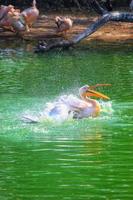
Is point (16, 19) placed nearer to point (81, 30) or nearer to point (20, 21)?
point (20, 21)

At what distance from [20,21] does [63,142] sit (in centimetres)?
1311

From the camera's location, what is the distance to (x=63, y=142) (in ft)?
35.5

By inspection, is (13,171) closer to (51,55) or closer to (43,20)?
(51,55)

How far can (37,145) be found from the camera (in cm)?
1071

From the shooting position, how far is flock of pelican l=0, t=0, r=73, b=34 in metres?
23.4

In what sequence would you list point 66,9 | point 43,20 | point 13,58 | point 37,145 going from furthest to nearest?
point 66,9 → point 43,20 → point 13,58 → point 37,145

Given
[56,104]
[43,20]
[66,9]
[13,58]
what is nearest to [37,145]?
[56,104]

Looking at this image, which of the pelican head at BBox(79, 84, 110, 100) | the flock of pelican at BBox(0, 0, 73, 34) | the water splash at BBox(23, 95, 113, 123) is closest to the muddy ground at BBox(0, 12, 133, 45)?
the flock of pelican at BBox(0, 0, 73, 34)

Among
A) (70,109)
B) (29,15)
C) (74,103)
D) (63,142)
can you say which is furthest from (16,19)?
(63,142)

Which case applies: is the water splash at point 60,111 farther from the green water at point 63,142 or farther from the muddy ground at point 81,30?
the muddy ground at point 81,30

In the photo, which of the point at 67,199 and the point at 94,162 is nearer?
the point at 67,199

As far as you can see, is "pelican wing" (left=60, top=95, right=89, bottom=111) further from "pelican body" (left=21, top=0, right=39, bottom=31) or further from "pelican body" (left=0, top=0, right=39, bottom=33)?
"pelican body" (left=21, top=0, right=39, bottom=31)

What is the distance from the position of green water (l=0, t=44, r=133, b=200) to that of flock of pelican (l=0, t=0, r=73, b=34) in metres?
5.19

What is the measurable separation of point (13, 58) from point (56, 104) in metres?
7.92
